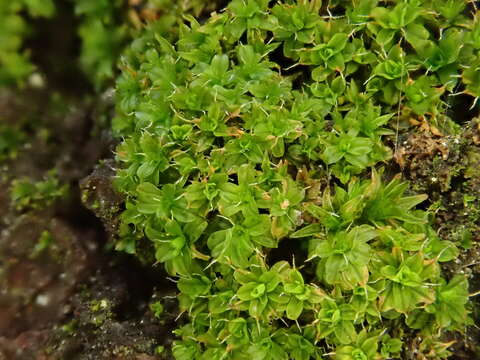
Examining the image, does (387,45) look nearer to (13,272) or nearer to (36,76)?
(13,272)

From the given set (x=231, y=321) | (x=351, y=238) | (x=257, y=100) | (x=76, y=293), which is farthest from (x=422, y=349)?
(x=76, y=293)

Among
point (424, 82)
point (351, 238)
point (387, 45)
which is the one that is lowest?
point (351, 238)

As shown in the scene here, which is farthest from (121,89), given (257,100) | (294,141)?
(294,141)

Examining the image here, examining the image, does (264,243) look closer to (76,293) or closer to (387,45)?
(387,45)

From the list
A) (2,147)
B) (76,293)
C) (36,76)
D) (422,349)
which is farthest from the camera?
(36,76)

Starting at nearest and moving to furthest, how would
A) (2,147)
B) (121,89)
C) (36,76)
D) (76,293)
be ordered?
(121,89)
(76,293)
(2,147)
(36,76)

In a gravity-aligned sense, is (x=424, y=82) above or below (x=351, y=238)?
above

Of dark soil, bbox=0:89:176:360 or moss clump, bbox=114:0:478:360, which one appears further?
dark soil, bbox=0:89:176:360

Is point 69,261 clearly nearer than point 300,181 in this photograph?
No

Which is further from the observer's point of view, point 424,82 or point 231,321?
point 424,82

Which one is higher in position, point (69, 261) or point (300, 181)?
point (300, 181)

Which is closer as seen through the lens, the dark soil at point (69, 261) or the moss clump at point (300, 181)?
the moss clump at point (300, 181)
